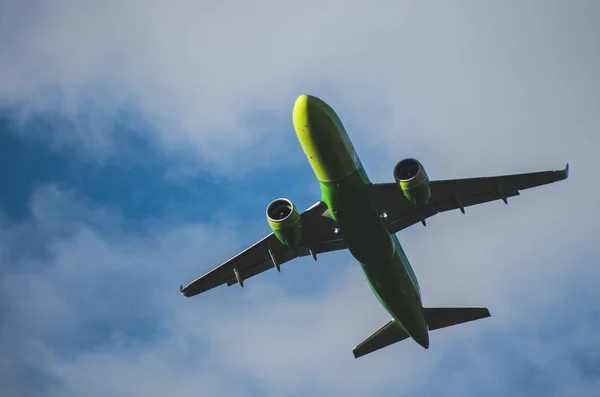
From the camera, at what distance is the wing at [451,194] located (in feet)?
143

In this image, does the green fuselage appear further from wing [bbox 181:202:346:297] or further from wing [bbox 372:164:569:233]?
wing [bbox 181:202:346:297]

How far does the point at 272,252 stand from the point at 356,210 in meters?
7.45

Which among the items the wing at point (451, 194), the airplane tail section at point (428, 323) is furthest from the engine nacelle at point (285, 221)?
the airplane tail section at point (428, 323)

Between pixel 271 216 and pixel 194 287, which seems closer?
pixel 271 216

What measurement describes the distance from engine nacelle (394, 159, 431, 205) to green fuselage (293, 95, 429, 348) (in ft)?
A: 5.76

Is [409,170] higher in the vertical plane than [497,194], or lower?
higher

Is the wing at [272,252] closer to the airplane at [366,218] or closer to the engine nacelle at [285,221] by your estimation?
the airplane at [366,218]

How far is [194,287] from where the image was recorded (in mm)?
48750

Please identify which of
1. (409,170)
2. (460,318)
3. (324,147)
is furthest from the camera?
(460,318)

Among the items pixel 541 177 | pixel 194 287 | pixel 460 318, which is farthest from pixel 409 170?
pixel 194 287

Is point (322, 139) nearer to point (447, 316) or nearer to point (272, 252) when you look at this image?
point (272, 252)

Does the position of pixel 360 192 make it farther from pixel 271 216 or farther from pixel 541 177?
pixel 541 177

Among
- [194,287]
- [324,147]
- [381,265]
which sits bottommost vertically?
[381,265]

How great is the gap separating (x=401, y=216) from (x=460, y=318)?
8.08m
